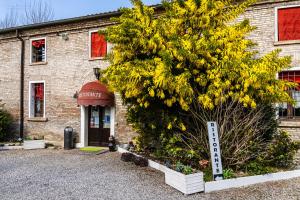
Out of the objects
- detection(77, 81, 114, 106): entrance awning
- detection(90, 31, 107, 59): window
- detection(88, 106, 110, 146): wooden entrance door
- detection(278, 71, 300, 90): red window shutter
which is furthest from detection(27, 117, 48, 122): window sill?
detection(278, 71, 300, 90): red window shutter

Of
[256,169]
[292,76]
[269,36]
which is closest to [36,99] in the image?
[269,36]

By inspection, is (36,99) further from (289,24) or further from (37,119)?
(289,24)

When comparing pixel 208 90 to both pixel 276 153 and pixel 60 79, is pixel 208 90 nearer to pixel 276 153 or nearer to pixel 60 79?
pixel 276 153

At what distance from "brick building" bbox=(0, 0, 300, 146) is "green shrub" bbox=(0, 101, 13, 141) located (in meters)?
0.35

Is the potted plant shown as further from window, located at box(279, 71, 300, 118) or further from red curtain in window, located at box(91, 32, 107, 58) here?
red curtain in window, located at box(91, 32, 107, 58)

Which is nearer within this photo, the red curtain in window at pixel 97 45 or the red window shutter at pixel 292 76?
the red window shutter at pixel 292 76

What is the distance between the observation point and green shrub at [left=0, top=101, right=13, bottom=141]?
16.0 meters

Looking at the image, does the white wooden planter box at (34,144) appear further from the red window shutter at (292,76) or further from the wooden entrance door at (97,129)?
the red window shutter at (292,76)

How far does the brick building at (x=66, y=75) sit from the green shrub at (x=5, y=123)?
1.15 feet

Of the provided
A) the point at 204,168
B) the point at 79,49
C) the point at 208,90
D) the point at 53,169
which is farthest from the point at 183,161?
the point at 79,49

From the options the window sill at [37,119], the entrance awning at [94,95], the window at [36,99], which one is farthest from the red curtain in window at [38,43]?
the entrance awning at [94,95]

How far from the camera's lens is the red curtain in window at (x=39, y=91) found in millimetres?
16578

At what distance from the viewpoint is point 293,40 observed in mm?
11500

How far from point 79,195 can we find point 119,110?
752 cm
